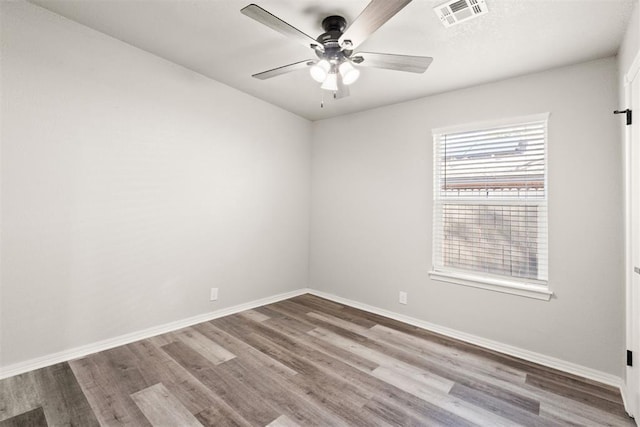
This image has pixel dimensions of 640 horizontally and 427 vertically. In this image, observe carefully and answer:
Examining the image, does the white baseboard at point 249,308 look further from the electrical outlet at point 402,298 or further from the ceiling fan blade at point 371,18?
the ceiling fan blade at point 371,18

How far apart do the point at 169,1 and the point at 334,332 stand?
10.0 feet

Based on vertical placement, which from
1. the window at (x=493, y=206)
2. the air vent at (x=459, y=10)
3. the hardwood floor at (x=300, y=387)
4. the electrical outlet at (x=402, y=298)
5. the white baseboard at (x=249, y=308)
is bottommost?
the hardwood floor at (x=300, y=387)

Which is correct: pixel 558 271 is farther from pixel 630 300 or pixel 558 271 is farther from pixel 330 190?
pixel 330 190

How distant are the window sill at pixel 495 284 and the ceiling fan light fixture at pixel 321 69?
90.1 inches

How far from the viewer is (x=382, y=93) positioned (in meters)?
3.25

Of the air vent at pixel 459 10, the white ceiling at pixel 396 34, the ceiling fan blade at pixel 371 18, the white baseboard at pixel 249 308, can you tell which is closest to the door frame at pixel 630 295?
the white baseboard at pixel 249 308

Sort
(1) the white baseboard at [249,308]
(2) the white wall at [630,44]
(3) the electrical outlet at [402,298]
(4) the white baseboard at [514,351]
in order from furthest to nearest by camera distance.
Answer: (3) the electrical outlet at [402,298] → (4) the white baseboard at [514,351] → (1) the white baseboard at [249,308] → (2) the white wall at [630,44]

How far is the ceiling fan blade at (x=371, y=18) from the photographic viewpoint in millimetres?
1467

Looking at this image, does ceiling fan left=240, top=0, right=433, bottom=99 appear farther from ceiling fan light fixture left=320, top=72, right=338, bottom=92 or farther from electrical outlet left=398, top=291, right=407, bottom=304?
electrical outlet left=398, top=291, right=407, bottom=304

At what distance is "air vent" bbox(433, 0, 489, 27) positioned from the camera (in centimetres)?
183

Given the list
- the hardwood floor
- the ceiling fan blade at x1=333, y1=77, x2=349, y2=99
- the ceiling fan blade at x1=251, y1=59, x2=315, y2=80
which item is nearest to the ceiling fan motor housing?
the ceiling fan blade at x1=251, y1=59, x2=315, y2=80

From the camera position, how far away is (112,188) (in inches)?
97.2

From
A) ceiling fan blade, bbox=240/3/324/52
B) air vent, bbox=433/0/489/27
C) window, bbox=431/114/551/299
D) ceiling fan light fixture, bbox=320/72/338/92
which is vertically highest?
air vent, bbox=433/0/489/27

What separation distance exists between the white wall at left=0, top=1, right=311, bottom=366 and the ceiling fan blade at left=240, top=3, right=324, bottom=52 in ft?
5.28
